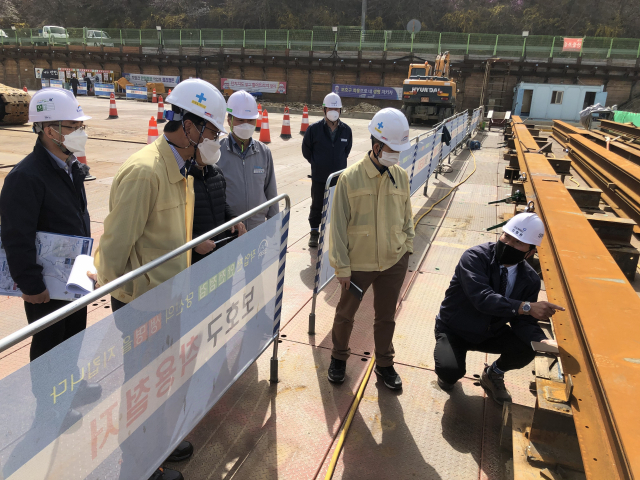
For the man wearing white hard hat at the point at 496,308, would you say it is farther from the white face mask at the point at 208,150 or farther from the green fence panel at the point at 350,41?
the green fence panel at the point at 350,41

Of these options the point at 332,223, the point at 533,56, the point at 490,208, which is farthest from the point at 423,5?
the point at 332,223

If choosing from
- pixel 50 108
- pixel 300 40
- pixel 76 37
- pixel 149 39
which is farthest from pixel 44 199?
pixel 76 37

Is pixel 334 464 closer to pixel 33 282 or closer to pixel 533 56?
pixel 33 282

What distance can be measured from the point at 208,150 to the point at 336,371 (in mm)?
1865

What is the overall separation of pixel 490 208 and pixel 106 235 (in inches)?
300

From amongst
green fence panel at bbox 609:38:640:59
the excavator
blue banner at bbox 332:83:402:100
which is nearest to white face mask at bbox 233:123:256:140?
the excavator

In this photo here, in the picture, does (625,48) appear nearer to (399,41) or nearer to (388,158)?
(399,41)

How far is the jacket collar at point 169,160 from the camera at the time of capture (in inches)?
84.9

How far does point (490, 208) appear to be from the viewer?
845cm

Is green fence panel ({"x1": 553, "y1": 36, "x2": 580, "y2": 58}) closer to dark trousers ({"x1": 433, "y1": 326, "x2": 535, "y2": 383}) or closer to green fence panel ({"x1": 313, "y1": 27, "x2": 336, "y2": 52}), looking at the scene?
green fence panel ({"x1": 313, "y1": 27, "x2": 336, "y2": 52})

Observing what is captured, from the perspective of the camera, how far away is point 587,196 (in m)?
6.30

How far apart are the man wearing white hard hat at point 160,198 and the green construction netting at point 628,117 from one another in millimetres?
18141

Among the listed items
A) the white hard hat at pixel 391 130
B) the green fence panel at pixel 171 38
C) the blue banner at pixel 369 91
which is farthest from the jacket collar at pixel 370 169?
the green fence panel at pixel 171 38

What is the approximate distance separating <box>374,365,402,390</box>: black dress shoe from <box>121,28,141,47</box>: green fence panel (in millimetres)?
44635
